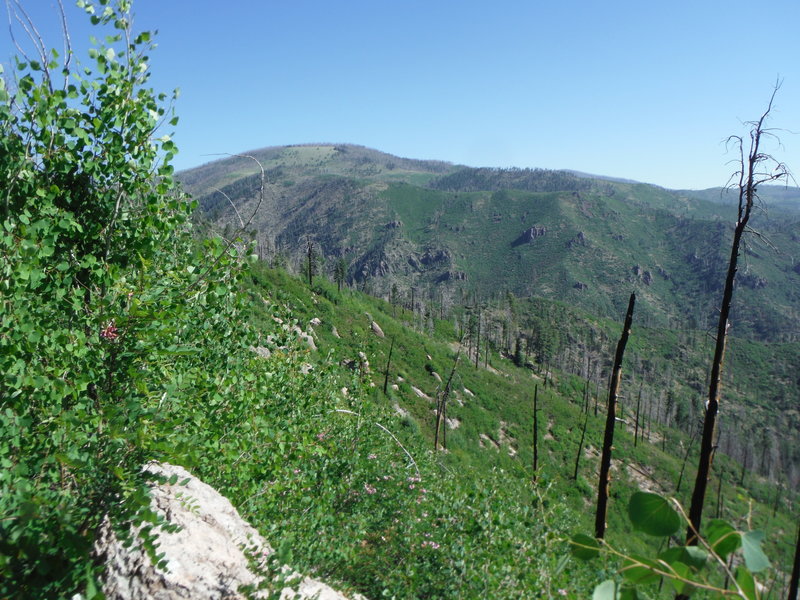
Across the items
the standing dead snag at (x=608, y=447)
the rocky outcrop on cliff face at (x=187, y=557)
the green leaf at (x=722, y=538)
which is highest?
the green leaf at (x=722, y=538)

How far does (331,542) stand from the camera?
22.9ft

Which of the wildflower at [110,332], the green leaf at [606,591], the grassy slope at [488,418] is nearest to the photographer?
the green leaf at [606,591]

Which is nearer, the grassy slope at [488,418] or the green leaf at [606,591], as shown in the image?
the green leaf at [606,591]

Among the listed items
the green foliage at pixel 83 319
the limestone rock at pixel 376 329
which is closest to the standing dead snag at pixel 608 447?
the green foliage at pixel 83 319

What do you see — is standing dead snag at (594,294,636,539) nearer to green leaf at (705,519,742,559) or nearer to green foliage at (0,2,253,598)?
green foliage at (0,2,253,598)

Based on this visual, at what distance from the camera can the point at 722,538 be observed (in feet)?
3.63

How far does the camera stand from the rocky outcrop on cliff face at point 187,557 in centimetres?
335

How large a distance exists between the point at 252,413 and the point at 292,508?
2420 millimetres

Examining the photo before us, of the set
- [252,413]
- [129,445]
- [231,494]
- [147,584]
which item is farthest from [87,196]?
[231,494]

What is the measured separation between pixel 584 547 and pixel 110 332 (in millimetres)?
3888

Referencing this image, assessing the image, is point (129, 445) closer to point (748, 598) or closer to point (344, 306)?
point (748, 598)

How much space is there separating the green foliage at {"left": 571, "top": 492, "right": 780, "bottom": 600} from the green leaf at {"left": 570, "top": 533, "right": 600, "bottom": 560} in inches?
3.4

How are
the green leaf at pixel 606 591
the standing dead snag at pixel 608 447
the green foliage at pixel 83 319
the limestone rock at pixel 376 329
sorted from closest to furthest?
the green leaf at pixel 606 591
the green foliage at pixel 83 319
the standing dead snag at pixel 608 447
the limestone rock at pixel 376 329

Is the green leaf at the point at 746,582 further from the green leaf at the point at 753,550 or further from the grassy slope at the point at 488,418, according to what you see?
the grassy slope at the point at 488,418
